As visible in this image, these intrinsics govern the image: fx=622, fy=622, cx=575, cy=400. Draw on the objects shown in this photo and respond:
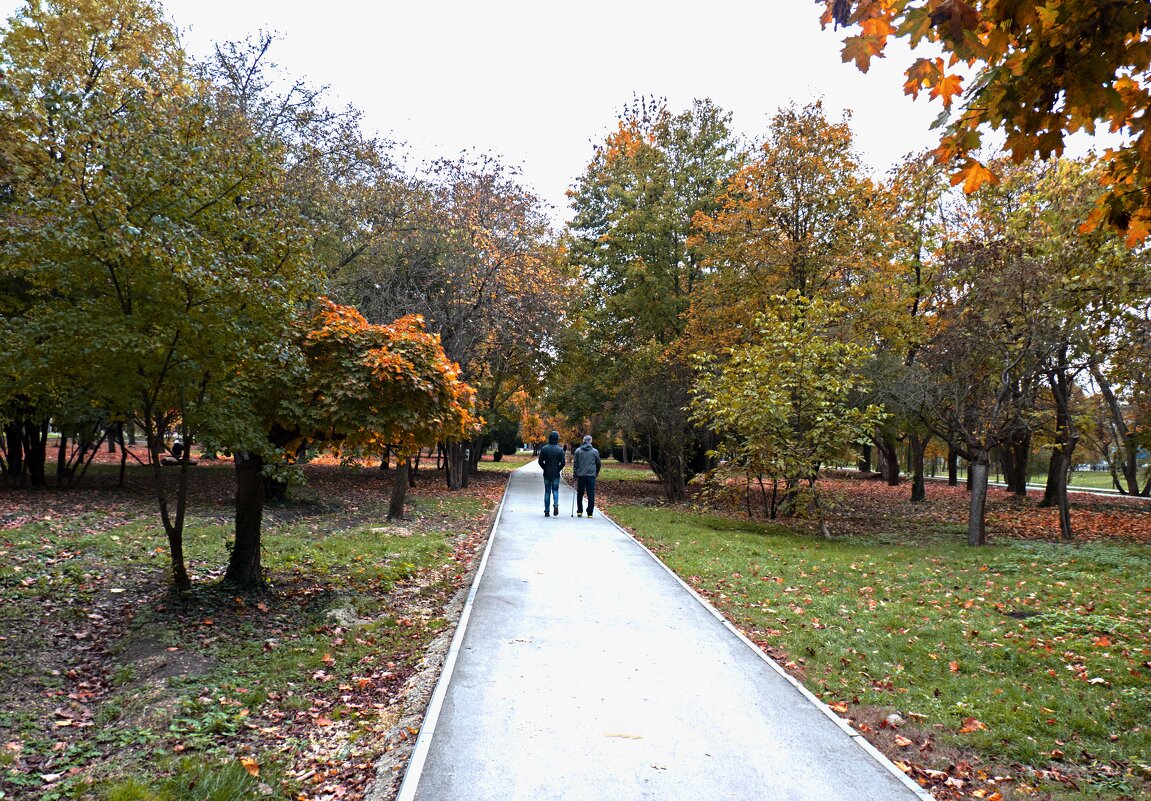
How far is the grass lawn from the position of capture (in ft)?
12.0

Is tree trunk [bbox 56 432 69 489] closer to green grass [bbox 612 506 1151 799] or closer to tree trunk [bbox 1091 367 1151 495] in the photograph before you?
green grass [bbox 612 506 1151 799]

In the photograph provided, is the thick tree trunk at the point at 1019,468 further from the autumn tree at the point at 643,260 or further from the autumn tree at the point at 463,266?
the autumn tree at the point at 463,266

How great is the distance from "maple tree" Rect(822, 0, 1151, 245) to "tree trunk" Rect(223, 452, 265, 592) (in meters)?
7.09

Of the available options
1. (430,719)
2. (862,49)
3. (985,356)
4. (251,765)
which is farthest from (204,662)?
(985,356)

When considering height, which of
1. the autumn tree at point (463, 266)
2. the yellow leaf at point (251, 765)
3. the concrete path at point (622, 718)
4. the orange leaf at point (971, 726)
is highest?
the autumn tree at point (463, 266)

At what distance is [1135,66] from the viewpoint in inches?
124

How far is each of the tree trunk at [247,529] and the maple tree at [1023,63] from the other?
7094 millimetres

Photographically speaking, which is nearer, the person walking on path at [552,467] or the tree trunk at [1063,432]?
the tree trunk at [1063,432]

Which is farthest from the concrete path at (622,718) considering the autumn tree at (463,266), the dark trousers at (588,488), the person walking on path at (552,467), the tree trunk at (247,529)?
the autumn tree at (463,266)

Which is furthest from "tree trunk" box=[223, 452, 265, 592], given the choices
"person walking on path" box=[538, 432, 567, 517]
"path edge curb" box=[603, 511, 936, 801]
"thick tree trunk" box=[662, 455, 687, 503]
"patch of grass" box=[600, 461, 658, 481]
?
"patch of grass" box=[600, 461, 658, 481]

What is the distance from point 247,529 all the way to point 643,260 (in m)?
18.2

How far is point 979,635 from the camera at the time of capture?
641 centimetres

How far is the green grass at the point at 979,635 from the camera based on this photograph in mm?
4262

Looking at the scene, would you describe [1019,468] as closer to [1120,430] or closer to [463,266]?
[1120,430]
